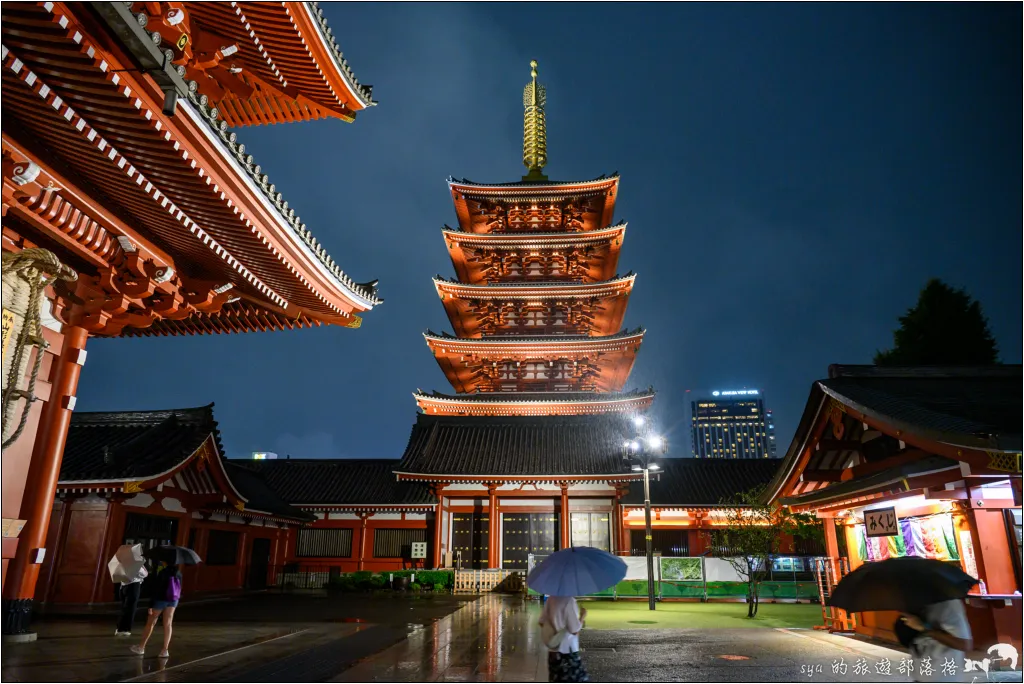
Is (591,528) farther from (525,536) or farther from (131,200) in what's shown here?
(131,200)

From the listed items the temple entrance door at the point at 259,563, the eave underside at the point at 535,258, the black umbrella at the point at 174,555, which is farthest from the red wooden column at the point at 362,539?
the black umbrella at the point at 174,555

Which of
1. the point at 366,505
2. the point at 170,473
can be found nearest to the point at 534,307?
the point at 366,505

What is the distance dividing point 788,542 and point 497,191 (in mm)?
20613

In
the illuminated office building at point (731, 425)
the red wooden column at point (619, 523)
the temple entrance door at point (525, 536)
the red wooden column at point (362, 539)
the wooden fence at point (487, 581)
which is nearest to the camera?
the wooden fence at point (487, 581)

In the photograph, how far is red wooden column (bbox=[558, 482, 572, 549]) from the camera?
73.9 feet

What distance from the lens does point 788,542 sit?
24.9 m

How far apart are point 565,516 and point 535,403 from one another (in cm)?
638

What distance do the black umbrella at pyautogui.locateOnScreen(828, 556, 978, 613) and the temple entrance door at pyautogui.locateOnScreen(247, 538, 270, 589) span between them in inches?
890

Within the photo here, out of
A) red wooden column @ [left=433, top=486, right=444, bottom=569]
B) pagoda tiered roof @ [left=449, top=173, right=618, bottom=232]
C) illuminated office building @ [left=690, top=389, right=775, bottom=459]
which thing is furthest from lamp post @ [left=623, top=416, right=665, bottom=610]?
illuminated office building @ [left=690, top=389, right=775, bottom=459]

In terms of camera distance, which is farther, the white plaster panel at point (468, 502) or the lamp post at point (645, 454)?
the white plaster panel at point (468, 502)

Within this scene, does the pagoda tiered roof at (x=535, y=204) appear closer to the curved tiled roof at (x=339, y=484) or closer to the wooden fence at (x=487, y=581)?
the curved tiled roof at (x=339, y=484)

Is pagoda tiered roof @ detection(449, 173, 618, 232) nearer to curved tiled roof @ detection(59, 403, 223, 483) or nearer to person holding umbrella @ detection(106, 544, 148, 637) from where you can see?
curved tiled roof @ detection(59, 403, 223, 483)

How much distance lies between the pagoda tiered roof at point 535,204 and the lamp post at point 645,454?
13.1 metres

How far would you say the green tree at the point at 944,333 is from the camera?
24.4 metres
